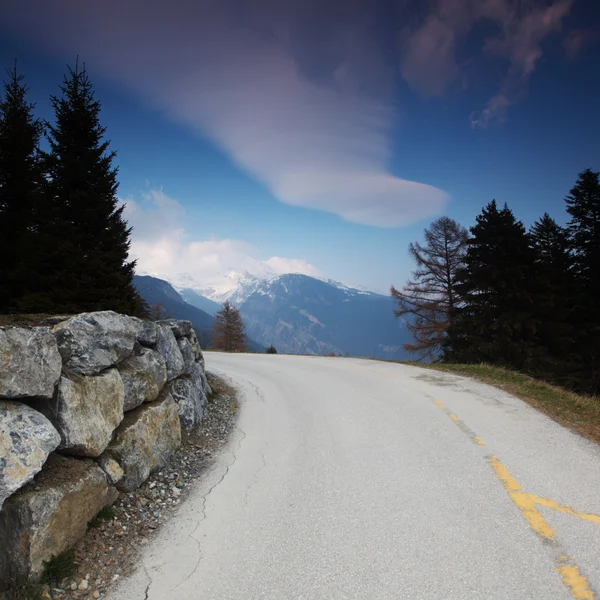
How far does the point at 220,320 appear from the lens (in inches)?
1876

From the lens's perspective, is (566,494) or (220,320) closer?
(566,494)

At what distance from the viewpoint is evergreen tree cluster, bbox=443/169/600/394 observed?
16.3m

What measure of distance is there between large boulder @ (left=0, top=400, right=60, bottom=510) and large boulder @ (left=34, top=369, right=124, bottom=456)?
9.6 inches

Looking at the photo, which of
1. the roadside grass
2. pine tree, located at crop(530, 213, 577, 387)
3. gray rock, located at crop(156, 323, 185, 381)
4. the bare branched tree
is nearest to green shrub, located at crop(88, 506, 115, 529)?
gray rock, located at crop(156, 323, 185, 381)

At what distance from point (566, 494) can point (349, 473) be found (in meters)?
2.81

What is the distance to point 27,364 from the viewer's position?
335 centimetres

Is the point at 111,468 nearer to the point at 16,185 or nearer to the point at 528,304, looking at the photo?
the point at 16,185

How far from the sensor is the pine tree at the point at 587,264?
18.8 m

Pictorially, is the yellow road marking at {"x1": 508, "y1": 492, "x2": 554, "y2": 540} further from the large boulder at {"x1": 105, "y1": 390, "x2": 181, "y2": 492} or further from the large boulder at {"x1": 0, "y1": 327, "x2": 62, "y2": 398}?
the large boulder at {"x1": 0, "y1": 327, "x2": 62, "y2": 398}

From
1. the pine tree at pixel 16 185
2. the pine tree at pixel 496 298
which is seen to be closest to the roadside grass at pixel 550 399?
the pine tree at pixel 496 298

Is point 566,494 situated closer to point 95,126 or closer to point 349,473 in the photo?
point 349,473

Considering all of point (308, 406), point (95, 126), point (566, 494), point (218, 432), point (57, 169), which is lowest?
point (218, 432)

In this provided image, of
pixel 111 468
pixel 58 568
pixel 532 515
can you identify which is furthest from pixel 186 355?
pixel 532 515

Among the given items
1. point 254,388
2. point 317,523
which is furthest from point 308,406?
point 317,523
